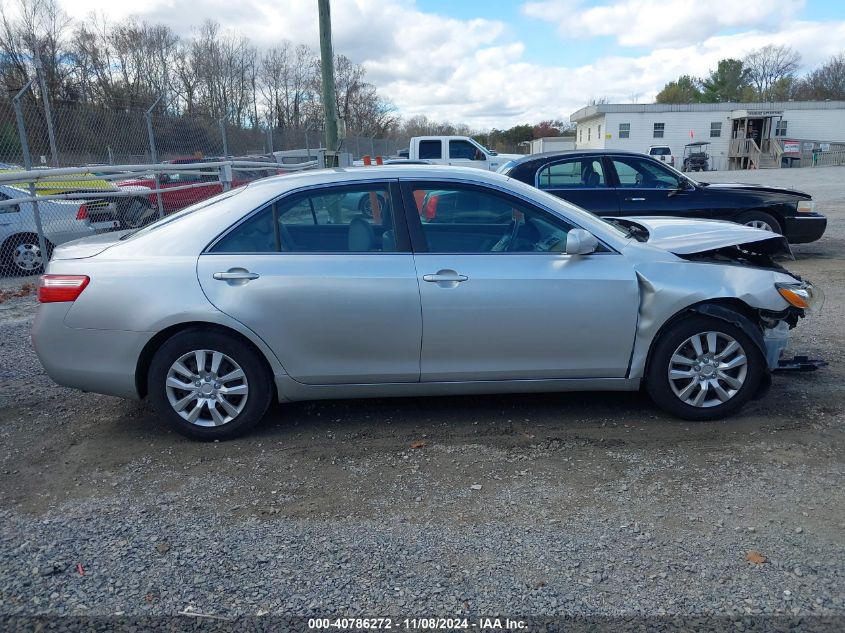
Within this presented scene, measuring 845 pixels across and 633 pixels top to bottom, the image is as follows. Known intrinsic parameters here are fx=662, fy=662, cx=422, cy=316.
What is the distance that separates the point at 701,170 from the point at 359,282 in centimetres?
4858

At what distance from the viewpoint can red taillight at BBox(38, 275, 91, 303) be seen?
3988mm

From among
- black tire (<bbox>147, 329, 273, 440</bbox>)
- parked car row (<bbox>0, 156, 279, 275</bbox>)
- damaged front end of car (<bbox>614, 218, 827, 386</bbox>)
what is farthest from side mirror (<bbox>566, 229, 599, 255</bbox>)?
parked car row (<bbox>0, 156, 279, 275</bbox>)

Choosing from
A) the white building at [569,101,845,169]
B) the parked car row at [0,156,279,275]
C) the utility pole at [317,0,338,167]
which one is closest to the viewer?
the parked car row at [0,156,279,275]

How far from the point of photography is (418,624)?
2.53 metres

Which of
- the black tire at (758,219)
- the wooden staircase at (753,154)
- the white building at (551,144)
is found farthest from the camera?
the white building at (551,144)

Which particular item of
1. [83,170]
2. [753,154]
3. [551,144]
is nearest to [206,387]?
[83,170]

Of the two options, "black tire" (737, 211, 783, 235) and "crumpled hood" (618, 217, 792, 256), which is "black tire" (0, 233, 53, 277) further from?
"black tire" (737, 211, 783, 235)

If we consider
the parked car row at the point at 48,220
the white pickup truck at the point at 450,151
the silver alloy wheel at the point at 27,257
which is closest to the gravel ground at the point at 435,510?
the parked car row at the point at 48,220

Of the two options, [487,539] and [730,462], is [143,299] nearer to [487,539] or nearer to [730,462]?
[487,539]

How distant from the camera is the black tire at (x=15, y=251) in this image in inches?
380

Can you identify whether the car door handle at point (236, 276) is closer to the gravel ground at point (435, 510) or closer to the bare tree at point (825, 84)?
the gravel ground at point (435, 510)

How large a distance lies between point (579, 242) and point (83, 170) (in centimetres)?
600

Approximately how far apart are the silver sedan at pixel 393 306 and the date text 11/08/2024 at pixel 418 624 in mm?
1751

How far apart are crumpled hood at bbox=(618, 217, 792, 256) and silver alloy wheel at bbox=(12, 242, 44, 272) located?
8827mm
